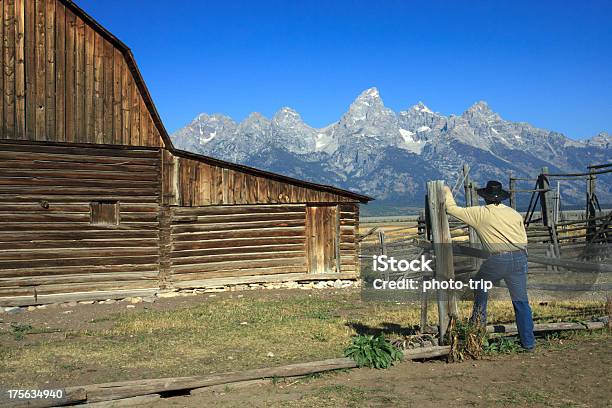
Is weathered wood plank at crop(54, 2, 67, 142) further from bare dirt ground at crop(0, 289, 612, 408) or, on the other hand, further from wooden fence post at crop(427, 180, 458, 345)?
wooden fence post at crop(427, 180, 458, 345)

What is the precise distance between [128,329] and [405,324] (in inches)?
217

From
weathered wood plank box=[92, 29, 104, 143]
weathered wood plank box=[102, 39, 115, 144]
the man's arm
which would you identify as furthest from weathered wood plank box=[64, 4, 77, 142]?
the man's arm

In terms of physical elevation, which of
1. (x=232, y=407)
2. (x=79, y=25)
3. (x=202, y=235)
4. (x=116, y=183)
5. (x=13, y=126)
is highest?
(x=79, y=25)

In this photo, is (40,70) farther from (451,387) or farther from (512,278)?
(451,387)

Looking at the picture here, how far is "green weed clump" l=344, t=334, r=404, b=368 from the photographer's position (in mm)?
8242

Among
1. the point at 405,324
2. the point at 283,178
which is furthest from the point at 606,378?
the point at 283,178

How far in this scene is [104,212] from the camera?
661 inches

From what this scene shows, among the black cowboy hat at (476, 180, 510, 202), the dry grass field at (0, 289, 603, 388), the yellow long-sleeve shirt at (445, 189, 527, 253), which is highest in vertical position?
the black cowboy hat at (476, 180, 510, 202)

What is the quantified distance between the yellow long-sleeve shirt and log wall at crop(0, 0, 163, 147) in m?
11.1

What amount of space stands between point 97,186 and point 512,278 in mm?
11961

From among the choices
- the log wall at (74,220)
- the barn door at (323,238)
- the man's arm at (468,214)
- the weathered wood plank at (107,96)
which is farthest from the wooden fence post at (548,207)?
the weathered wood plank at (107,96)

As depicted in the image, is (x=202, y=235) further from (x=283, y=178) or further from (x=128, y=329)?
(x=128, y=329)

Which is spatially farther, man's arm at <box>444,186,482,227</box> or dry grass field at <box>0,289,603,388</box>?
dry grass field at <box>0,289,603,388</box>

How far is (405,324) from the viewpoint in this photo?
11398mm
